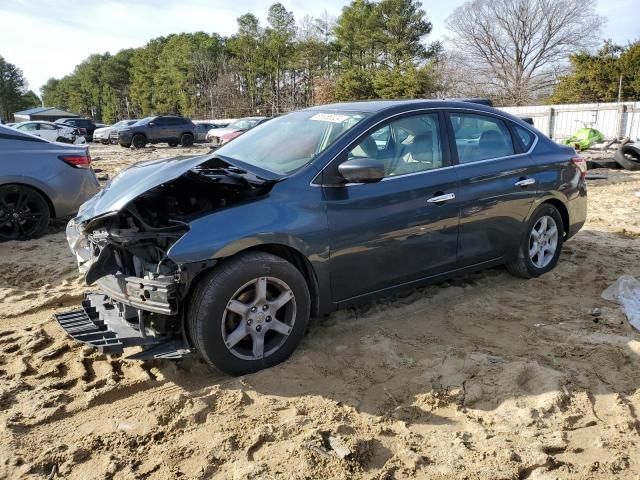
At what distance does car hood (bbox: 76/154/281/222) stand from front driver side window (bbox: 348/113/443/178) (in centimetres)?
79

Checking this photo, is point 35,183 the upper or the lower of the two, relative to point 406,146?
lower

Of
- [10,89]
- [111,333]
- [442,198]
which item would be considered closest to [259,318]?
[111,333]

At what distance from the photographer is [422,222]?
3807 mm

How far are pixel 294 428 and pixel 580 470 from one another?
4.47 ft

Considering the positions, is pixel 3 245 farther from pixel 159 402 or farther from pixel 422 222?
pixel 422 222

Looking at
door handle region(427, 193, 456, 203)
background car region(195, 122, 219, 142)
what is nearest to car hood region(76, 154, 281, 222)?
door handle region(427, 193, 456, 203)

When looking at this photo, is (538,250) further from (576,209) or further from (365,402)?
(365,402)

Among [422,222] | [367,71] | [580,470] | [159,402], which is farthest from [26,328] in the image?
[367,71]

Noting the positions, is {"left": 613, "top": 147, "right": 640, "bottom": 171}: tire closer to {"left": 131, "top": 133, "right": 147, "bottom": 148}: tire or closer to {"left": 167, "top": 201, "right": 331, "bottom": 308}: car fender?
{"left": 167, "top": 201, "right": 331, "bottom": 308}: car fender

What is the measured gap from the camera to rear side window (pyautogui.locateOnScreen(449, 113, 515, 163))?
4.20m

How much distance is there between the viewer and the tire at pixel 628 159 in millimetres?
13250

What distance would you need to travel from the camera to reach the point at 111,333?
125 inches

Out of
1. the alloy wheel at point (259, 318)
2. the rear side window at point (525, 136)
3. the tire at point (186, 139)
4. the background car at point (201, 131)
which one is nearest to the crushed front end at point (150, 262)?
the alloy wheel at point (259, 318)

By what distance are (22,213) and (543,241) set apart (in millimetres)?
5943
